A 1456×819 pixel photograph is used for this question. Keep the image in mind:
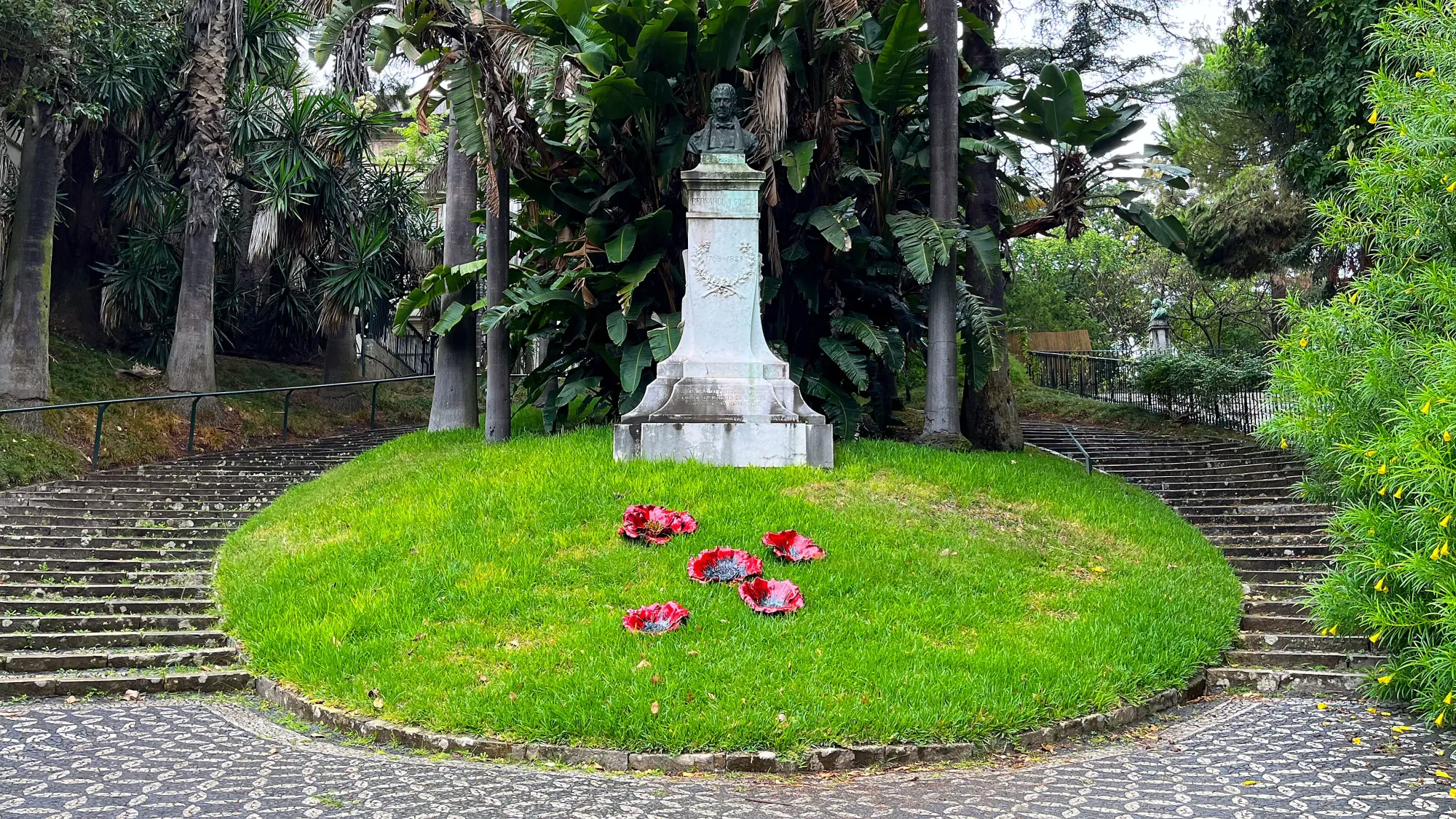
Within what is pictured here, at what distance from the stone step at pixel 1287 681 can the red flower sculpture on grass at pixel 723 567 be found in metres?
3.24

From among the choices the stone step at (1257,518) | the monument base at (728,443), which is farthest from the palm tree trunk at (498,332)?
the stone step at (1257,518)

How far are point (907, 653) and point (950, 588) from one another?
1.33 metres

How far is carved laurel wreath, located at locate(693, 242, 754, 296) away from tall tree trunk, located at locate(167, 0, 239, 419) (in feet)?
31.3

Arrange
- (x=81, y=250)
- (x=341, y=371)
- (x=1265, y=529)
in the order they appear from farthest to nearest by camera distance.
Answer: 1. (x=341, y=371)
2. (x=81, y=250)
3. (x=1265, y=529)

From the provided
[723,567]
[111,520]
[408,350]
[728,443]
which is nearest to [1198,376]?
[728,443]

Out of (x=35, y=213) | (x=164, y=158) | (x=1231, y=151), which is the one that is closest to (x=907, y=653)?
(x=35, y=213)

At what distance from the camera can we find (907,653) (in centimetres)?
701

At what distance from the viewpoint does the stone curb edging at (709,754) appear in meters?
5.90

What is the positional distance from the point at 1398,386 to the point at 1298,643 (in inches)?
97.4

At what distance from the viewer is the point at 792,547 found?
831 centimetres

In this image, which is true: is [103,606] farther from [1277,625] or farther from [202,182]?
[202,182]

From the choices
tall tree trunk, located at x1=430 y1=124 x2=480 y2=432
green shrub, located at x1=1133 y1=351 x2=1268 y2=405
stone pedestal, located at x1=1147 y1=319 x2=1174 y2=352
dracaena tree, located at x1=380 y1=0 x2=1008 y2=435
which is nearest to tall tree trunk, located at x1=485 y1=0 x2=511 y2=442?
dracaena tree, located at x1=380 y1=0 x2=1008 y2=435

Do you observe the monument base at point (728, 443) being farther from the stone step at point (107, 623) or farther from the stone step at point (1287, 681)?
the stone step at point (1287, 681)

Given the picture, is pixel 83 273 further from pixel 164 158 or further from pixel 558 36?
pixel 558 36
